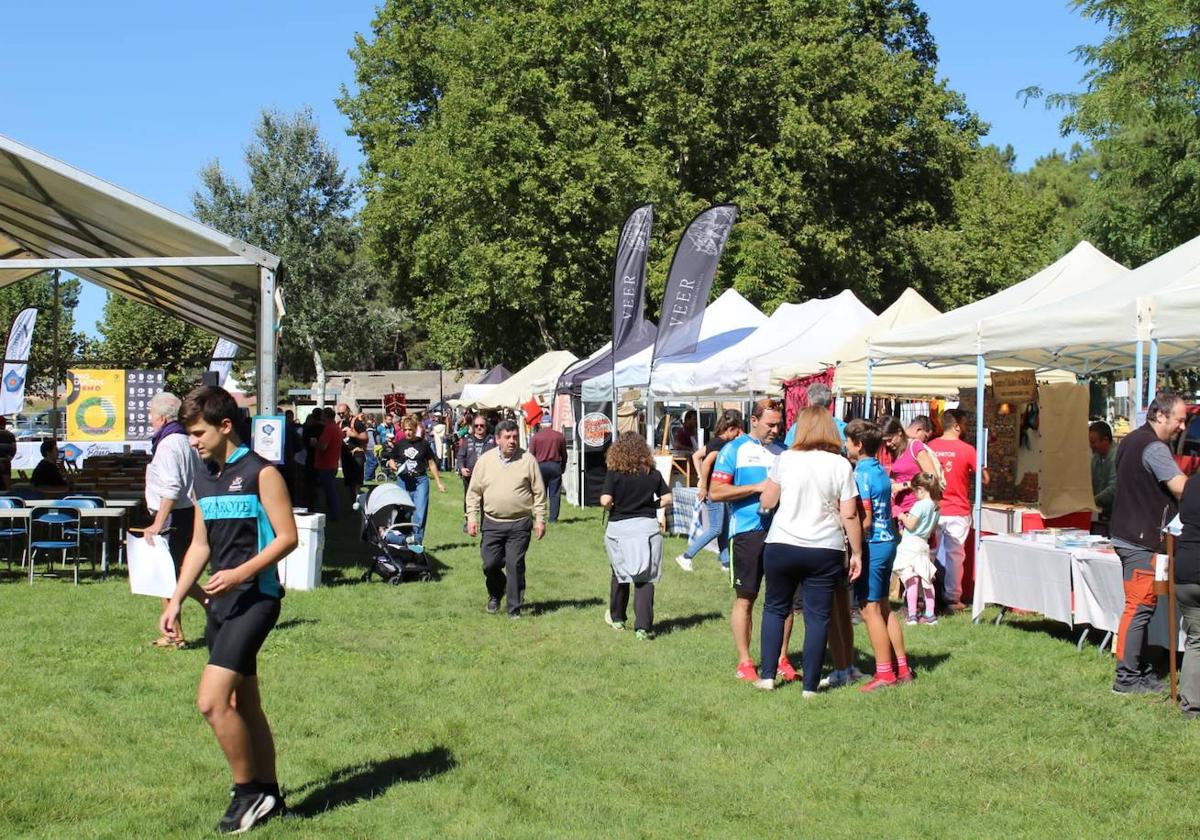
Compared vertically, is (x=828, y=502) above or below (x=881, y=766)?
above

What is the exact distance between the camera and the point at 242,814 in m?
5.18

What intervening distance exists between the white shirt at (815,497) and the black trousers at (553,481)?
37.0 feet

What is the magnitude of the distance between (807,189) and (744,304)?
12.2m

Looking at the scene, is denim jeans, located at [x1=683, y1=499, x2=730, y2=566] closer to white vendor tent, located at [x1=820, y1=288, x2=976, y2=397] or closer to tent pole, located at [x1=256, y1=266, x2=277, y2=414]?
white vendor tent, located at [x1=820, y1=288, x2=976, y2=397]

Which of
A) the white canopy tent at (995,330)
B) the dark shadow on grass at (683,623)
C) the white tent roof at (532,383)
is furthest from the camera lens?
the white tent roof at (532,383)

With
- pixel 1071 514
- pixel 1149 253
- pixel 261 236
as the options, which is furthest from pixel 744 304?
pixel 261 236

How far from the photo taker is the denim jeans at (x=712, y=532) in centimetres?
1449

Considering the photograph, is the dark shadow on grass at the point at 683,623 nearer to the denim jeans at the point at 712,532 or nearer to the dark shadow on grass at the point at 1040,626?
the dark shadow on grass at the point at 1040,626

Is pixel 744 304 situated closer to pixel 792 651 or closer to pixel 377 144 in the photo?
pixel 792 651

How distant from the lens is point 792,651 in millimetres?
9258

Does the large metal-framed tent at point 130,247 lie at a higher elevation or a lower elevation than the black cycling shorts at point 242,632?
higher

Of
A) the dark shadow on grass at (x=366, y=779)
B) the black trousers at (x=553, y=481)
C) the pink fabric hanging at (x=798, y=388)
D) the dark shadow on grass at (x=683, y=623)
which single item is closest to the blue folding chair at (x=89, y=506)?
the dark shadow on grass at (x=683, y=623)

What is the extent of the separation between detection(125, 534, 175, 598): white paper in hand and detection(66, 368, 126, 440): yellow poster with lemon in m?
16.7

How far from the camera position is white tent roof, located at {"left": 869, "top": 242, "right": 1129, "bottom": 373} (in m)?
10.1
